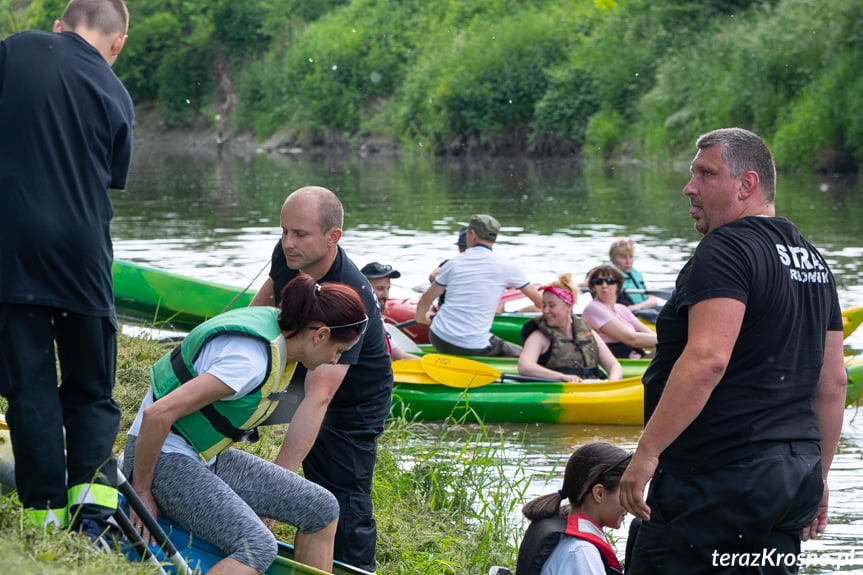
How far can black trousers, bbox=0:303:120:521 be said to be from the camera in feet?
10.3

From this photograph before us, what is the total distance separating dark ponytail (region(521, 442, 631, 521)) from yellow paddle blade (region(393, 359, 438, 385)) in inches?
168

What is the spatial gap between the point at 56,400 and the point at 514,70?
143 feet

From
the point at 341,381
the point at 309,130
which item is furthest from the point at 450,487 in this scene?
the point at 309,130

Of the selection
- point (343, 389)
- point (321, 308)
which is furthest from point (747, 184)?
point (343, 389)

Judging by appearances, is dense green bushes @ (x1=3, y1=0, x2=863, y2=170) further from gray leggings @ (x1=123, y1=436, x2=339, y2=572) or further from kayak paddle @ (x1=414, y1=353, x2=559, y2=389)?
gray leggings @ (x1=123, y1=436, x2=339, y2=572)

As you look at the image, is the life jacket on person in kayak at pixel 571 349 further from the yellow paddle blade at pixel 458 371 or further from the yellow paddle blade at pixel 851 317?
the yellow paddle blade at pixel 851 317

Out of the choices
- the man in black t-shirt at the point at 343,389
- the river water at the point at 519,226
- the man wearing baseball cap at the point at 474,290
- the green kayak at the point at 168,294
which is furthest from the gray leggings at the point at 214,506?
the green kayak at the point at 168,294

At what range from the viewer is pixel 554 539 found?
3.52 m

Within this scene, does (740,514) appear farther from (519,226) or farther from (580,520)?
(519,226)

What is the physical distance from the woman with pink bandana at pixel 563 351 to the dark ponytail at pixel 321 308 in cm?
461

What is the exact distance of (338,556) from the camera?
4.14m

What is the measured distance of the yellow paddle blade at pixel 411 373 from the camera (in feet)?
26.2

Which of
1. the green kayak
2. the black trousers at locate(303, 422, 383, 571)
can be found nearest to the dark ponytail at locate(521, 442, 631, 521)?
the black trousers at locate(303, 422, 383, 571)

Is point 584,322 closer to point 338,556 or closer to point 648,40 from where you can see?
point 338,556
